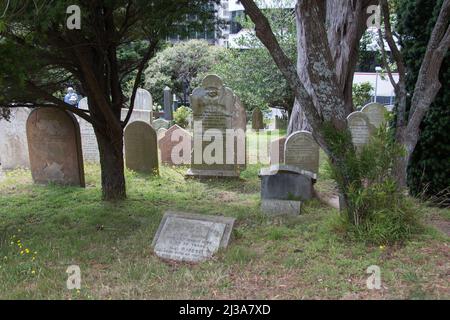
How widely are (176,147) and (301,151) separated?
123 inches

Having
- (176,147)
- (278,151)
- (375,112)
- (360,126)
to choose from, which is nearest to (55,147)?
(176,147)

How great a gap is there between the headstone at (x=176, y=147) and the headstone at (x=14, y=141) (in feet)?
9.97

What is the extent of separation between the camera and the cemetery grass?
12.2ft

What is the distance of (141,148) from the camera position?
9070mm

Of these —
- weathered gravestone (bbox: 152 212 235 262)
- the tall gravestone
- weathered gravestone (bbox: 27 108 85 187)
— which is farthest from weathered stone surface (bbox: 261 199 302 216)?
weathered gravestone (bbox: 27 108 85 187)

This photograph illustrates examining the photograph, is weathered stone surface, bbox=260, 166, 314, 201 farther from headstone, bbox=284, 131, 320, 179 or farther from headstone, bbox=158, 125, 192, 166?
headstone, bbox=158, 125, 192, 166

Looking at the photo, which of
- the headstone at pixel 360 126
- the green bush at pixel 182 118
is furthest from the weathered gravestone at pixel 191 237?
the green bush at pixel 182 118

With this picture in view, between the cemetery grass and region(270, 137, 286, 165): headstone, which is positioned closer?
the cemetery grass

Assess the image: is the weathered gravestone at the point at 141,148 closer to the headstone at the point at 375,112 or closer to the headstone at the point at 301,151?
the headstone at the point at 301,151

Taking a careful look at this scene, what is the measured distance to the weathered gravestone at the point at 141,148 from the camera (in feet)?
29.2

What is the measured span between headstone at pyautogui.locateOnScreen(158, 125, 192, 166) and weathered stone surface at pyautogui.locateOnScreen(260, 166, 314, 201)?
13.0ft

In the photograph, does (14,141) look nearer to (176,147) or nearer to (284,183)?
(176,147)

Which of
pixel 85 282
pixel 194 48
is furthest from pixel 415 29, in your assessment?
pixel 194 48

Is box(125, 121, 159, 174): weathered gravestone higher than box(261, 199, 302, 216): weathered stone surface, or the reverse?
box(125, 121, 159, 174): weathered gravestone
